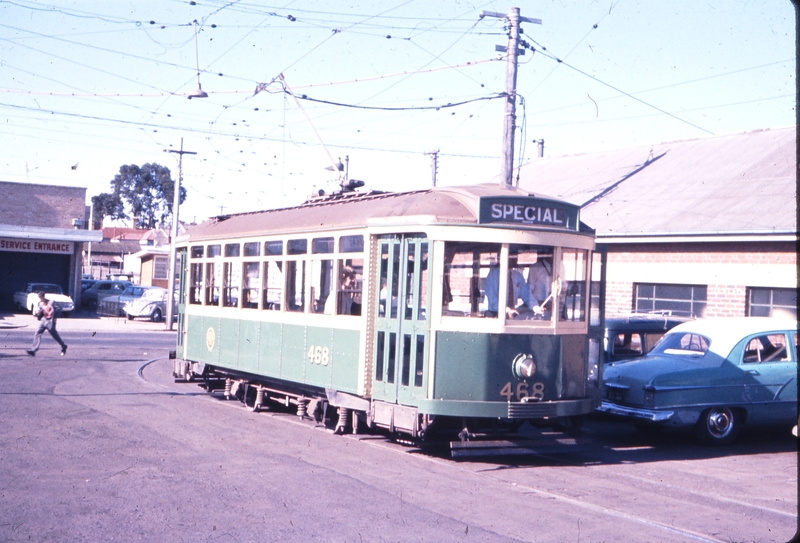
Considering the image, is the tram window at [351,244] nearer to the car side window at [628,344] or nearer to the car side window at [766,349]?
the car side window at [628,344]

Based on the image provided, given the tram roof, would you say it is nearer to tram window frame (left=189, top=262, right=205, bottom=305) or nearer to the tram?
the tram

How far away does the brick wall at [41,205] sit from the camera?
40219 mm

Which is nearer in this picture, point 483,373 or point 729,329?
point 483,373

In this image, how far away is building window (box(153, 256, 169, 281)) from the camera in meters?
53.5

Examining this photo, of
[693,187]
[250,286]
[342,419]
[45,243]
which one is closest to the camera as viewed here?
[342,419]

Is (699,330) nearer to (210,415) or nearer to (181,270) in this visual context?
(210,415)

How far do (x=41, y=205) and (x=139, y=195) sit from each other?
193 feet

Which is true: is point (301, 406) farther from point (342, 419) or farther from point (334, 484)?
point (334, 484)

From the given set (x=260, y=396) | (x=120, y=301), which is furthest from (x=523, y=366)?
(x=120, y=301)

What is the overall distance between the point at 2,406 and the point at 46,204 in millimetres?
30779

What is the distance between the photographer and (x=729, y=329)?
12.1m

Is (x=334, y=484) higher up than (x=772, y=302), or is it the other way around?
(x=772, y=302)

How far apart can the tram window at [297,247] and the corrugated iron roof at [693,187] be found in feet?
32.9

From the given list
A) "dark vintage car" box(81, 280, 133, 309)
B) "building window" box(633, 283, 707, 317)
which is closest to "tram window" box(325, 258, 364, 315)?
"building window" box(633, 283, 707, 317)
